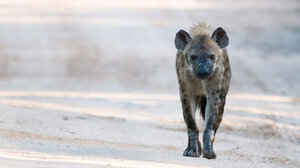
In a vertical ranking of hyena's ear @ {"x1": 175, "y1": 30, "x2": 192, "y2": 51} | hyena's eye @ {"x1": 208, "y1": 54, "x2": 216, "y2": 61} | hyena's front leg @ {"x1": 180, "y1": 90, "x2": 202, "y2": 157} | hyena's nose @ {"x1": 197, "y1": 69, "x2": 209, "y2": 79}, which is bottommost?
hyena's front leg @ {"x1": 180, "y1": 90, "x2": 202, "y2": 157}

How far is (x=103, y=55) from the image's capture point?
17.6 m

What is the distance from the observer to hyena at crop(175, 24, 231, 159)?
802cm

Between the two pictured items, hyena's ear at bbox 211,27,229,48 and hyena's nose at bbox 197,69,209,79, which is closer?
hyena's nose at bbox 197,69,209,79

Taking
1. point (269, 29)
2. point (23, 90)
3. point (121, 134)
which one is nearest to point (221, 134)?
point (121, 134)

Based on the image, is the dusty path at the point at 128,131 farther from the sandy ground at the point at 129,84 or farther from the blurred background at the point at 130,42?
the blurred background at the point at 130,42

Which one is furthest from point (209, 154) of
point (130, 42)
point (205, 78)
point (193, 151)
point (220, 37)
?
point (130, 42)

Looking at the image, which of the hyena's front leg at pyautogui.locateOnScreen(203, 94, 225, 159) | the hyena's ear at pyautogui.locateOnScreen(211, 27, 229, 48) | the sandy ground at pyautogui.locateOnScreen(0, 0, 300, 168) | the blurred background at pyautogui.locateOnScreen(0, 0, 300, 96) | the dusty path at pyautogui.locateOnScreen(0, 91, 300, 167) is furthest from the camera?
the blurred background at pyautogui.locateOnScreen(0, 0, 300, 96)

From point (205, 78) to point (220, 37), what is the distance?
2.05 feet

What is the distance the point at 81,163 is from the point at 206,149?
1.67m

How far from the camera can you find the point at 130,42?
19.1 m

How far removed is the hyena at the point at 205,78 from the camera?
8.02 m

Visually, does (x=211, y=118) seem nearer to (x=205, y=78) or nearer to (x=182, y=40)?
(x=205, y=78)

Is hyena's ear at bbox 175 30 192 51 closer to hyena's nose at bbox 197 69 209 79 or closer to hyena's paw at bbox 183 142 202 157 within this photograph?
Answer: hyena's nose at bbox 197 69 209 79

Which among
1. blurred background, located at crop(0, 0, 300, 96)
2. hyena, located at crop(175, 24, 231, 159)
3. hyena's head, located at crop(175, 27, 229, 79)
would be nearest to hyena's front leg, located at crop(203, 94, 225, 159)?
hyena, located at crop(175, 24, 231, 159)
